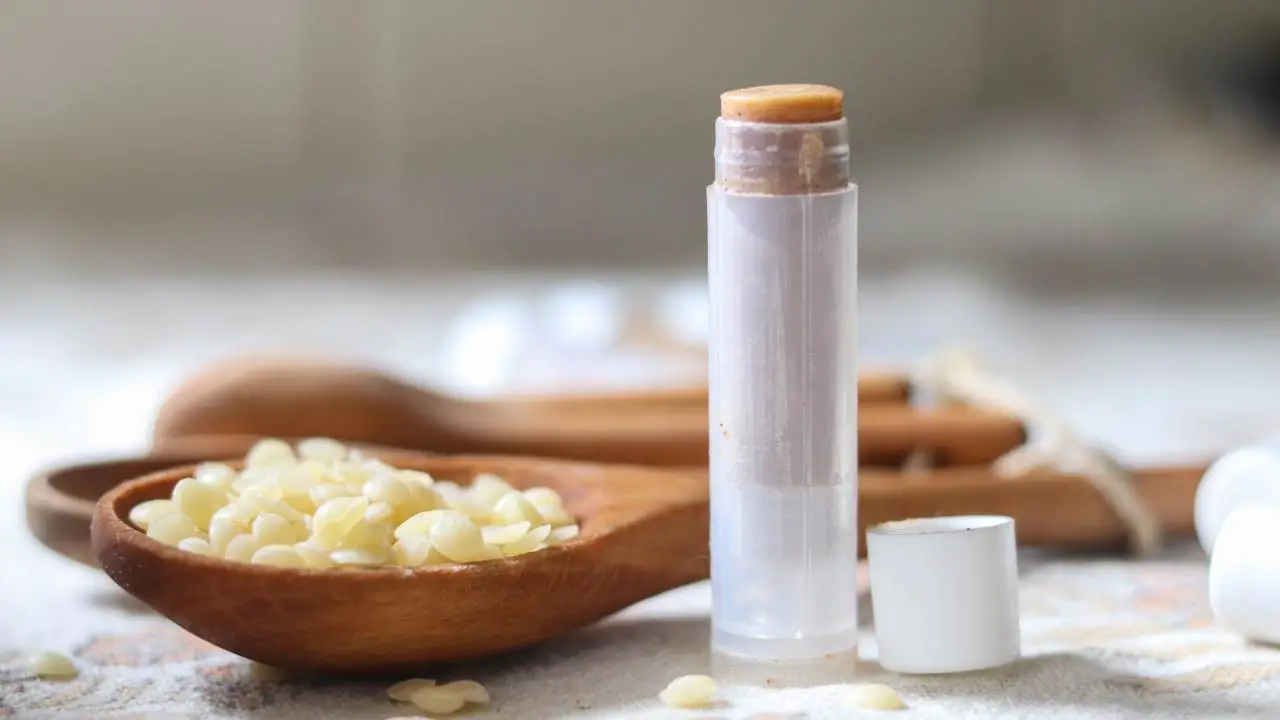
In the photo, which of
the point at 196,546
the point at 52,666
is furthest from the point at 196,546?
the point at 52,666

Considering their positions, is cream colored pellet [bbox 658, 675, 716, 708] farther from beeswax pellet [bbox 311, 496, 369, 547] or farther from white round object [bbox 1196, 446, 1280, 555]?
white round object [bbox 1196, 446, 1280, 555]

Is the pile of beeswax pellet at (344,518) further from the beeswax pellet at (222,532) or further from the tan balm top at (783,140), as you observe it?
the tan balm top at (783,140)

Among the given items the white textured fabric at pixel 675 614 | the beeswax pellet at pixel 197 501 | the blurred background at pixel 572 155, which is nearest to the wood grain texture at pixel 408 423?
the white textured fabric at pixel 675 614

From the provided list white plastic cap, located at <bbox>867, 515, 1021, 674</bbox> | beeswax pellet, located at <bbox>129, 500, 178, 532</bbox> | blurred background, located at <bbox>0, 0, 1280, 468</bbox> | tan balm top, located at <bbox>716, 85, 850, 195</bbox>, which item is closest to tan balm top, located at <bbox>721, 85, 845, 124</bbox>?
tan balm top, located at <bbox>716, 85, 850, 195</bbox>

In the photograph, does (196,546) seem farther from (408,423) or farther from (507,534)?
(408,423)

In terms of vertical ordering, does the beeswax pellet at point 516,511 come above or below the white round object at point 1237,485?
above

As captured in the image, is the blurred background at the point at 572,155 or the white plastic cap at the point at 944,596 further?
the blurred background at the point at 572,155
